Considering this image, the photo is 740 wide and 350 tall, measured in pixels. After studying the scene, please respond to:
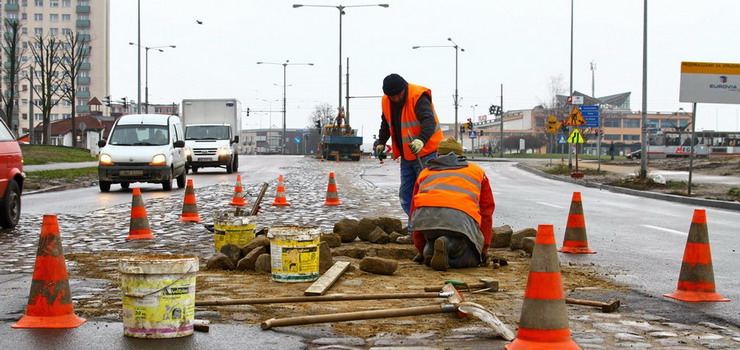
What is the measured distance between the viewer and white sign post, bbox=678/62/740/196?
80.0 feet

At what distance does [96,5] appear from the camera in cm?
13588

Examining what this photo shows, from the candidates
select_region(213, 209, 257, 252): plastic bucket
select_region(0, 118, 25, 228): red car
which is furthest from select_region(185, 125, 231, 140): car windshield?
select_region(213, 209, 257, 252): plastic bucket

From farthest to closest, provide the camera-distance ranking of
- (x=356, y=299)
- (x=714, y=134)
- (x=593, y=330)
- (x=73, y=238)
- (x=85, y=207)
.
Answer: (x=714, y=134), (x=85, y=207), (x=73, y=238), (x=356, y=299), (x=593, y=330)

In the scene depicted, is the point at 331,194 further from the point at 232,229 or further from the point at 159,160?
the point at 232,229

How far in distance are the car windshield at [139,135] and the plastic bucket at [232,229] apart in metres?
15.5

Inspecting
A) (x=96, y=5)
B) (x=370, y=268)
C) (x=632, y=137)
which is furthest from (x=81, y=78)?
(x=370, y=268)

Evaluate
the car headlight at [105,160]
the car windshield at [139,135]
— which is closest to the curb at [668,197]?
the car windshield at [139,135]

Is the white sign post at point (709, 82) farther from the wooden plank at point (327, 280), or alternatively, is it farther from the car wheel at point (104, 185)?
the wooden plank at point (327, 280)

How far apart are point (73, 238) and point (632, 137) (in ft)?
501

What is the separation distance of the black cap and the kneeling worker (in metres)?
1.67

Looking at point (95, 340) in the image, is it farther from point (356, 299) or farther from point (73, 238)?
point (73, 238)

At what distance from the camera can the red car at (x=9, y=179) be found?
40.8ft

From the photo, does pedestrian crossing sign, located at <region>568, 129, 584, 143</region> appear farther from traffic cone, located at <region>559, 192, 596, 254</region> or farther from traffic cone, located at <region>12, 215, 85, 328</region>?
traffic cone, located at <region>12, 215, 85, 328</region>

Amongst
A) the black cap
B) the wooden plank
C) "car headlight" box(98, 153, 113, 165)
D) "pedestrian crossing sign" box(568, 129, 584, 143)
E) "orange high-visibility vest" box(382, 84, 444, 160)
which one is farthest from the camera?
"pedestrian crossing sign" box(568, 129, 584, 143)
